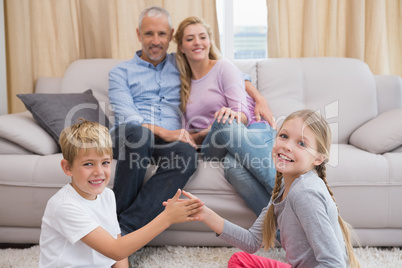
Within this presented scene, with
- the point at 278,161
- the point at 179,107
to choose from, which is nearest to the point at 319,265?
the point at 278,161

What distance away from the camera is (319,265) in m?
1.13

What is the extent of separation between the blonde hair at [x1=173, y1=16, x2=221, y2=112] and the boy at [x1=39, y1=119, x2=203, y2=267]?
1047 mm

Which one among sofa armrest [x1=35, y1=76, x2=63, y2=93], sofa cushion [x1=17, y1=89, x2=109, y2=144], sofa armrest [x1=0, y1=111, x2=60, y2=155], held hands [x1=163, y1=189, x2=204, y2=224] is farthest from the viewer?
sofa armrest [x1=35, y1=76, x2=63, y2=93]

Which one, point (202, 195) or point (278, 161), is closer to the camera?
point (278, 161)

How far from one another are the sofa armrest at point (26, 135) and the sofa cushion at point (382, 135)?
5.39 ft

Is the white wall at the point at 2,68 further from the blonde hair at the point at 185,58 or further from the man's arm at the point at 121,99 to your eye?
the blonde hair at the point at 185,58

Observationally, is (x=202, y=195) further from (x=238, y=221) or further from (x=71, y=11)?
(x=71, y=11)

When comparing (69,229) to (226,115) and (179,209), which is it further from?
(226,115)

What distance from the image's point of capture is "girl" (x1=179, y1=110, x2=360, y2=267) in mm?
1149

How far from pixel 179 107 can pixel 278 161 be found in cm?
117

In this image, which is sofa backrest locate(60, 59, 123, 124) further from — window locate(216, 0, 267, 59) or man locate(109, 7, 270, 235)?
window locate(216, 0, 267, 59)

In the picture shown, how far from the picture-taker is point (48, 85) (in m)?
2.78

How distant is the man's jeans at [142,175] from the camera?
184 centimetres

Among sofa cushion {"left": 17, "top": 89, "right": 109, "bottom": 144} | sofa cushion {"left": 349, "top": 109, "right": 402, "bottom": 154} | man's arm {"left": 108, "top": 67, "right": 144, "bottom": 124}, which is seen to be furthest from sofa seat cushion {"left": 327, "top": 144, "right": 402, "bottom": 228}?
sofa cushion {"left": 17, "top": 89, "right": 109, "bottom": 144}
